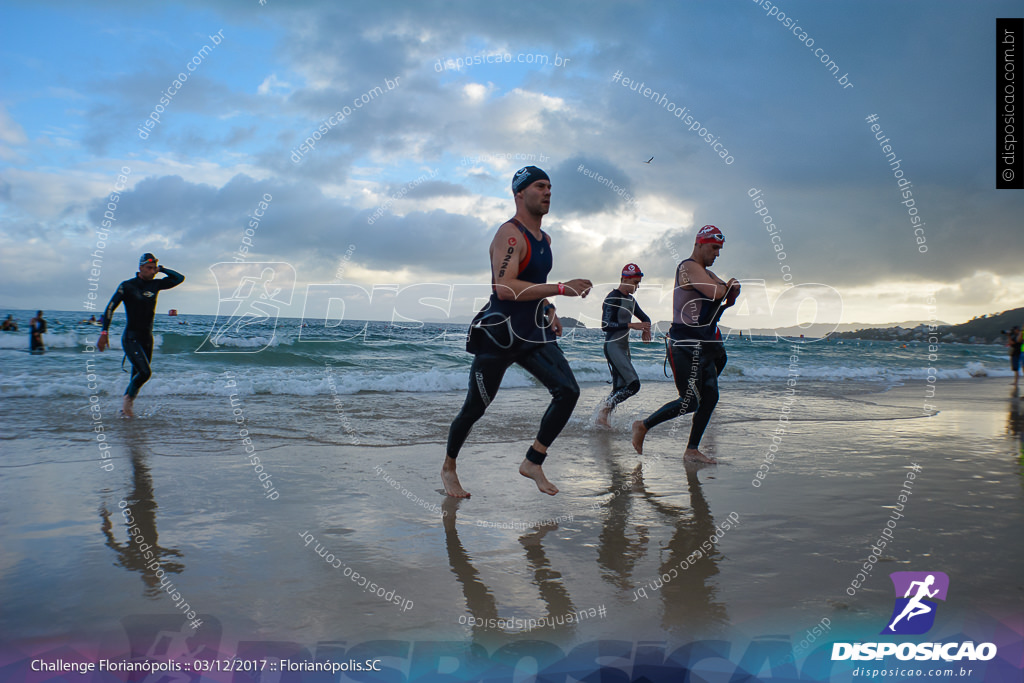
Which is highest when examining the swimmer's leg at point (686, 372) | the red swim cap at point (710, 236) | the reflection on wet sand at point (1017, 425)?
the red swim cap at point (710, 236)

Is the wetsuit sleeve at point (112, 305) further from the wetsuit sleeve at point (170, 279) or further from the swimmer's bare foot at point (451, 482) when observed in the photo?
the swimmer's bare foot at point (451, 482)

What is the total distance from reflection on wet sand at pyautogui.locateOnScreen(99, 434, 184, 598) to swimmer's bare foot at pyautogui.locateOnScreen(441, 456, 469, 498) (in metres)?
1.75

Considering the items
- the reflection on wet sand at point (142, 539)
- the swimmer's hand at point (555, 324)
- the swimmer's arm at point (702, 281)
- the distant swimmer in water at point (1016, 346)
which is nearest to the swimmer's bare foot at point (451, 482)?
the swimmer's hand at point (555, 324)

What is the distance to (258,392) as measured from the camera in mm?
10984

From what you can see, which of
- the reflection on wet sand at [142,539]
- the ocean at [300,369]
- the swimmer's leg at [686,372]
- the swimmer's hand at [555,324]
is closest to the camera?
the reflection on wet sand at [142,539]

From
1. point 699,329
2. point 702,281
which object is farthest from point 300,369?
point 702,281

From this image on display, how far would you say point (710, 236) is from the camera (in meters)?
5.60

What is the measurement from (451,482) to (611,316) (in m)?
4.41

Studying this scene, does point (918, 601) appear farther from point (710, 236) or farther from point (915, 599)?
point (710, 236)

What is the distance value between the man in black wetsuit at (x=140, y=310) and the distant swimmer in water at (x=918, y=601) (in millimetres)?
8535

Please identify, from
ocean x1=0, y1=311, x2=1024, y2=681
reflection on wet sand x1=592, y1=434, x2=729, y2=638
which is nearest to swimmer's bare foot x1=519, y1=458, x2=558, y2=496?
ocean x1=0, y1=311, x2=1024, y2=681

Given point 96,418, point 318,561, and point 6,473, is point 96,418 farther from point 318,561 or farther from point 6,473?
point 318,561

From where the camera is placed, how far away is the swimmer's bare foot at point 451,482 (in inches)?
168

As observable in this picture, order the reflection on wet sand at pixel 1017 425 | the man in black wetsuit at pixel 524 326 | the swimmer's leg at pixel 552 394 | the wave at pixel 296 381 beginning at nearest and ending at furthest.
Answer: the man in black wetsuit at pixel 524 326, the swimmer's leg at pixel 552 394, the reflection on wet sand at pixel 1017 425, the wave at pixel 296 381
